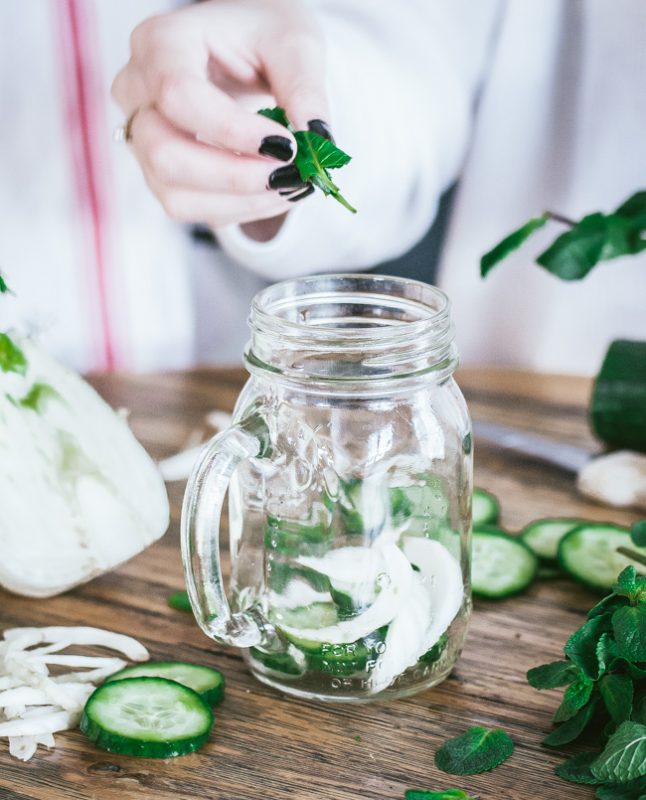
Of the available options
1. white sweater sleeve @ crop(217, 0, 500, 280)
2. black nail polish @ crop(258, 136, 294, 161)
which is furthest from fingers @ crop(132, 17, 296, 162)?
white sweater sleeve @ crop(217, 0, 500, 280)

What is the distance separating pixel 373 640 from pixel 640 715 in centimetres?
23

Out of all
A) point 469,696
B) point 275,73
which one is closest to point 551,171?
point 275,73

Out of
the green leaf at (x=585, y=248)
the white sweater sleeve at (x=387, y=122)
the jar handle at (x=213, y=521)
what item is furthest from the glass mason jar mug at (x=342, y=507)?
the white sweater sleeve at (x=387, y=122)

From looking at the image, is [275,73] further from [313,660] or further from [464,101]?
[464,101]

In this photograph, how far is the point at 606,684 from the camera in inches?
34.6

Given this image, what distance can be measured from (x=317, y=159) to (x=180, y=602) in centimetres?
50

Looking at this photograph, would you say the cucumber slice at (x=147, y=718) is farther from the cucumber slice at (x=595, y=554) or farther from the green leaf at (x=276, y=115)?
the green leaf at (x=276, y=115)

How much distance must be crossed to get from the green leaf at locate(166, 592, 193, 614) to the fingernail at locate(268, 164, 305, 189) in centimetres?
47

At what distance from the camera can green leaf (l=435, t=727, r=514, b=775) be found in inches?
34.2

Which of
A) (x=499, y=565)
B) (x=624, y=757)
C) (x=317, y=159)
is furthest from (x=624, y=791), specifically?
(x=317, y=159)

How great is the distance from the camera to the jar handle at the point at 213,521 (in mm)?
893

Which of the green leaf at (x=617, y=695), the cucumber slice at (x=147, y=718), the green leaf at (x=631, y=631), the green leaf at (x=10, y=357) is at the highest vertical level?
the green leaf at (x=10, y=357)

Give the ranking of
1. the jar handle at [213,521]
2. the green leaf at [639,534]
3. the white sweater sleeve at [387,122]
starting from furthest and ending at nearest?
1. the white sweater sleeve at [387,122]
2. the green leaf at [639,534]
3. the jar handle at [213,521]

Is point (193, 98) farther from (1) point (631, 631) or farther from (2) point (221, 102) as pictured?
(1) point (631, 631)
